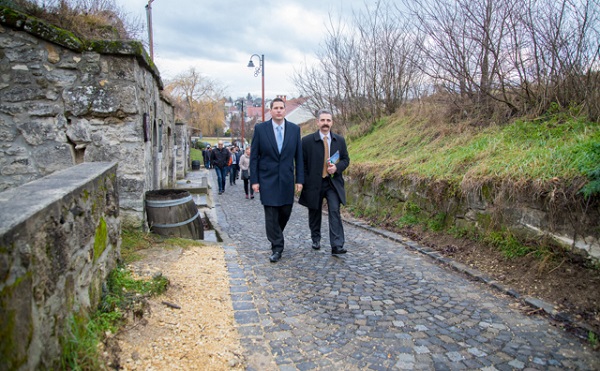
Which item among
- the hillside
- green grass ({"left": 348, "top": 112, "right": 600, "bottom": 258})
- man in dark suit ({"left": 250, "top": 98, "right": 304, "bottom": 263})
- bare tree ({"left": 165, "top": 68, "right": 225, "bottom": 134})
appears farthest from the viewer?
bare tree ({"left": 165, "top": 68, "right": 225, "bottom": 134})

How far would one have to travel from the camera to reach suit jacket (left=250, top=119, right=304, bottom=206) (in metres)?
5.07

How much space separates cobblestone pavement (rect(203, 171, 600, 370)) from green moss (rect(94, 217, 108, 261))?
3.81ft

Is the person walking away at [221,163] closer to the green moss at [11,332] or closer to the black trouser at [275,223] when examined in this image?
the black trouser at [275,223]

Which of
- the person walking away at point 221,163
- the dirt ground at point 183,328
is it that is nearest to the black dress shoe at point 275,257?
the dirt ground at point 183,328

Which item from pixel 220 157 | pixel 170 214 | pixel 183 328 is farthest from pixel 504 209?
pixel 220 157

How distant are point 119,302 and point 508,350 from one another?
9.12ft

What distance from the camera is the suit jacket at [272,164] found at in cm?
507

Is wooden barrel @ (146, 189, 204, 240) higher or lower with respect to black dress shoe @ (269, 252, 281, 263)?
higher

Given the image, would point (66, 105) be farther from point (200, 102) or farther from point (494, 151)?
point (200, 102)

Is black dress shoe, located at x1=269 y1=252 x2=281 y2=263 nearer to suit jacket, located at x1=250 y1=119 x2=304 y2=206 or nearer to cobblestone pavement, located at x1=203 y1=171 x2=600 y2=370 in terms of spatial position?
cobblestone pavement, located at x1=203 y1=171 x2=600 y2=370

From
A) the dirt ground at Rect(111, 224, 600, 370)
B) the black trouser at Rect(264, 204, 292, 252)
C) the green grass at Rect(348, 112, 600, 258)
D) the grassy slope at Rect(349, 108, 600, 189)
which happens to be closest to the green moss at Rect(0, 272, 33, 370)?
the dirt ground at Rect(111, 224, 600, 370)

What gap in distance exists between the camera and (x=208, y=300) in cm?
375

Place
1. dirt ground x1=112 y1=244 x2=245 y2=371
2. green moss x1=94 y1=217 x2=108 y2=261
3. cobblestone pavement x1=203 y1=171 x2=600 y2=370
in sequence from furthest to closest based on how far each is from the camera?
green moss x1=94 y1=217 x2=108 y2=261
cobblestone pavement x1=203 y1=171 x2=600 y2=370
dirt ground x1=112 y1=244 x2=245 y2=371

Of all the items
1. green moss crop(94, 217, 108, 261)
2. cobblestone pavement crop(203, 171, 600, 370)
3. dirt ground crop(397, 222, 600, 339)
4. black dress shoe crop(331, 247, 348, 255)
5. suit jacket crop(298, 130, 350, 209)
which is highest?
suit jacket crop(298, 130, 350, 209)
